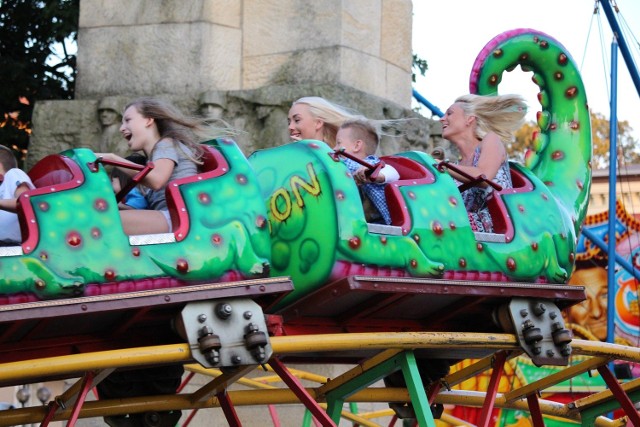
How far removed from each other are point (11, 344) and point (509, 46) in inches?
127

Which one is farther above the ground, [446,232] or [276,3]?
[276,3]

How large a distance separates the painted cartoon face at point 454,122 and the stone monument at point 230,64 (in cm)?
167

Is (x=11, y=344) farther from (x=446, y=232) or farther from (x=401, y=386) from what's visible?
(x=401, y=386)

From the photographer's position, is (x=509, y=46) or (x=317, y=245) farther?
(x=509, y=46)

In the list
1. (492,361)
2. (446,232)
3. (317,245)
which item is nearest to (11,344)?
(317,245)

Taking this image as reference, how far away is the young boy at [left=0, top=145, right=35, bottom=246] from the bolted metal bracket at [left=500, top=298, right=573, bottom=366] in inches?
86.8

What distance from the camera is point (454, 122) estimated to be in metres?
7.25

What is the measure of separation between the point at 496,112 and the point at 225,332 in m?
2.37

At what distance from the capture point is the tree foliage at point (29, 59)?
1064cm

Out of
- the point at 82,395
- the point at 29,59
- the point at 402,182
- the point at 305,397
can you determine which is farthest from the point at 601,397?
the point at 29,59

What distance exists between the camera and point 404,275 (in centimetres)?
602

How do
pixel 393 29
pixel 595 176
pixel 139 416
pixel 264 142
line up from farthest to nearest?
pixel 595 176
pixel 393 29
pixel 264 142
pixel 139 416

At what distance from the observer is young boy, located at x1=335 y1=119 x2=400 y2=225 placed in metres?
6.32

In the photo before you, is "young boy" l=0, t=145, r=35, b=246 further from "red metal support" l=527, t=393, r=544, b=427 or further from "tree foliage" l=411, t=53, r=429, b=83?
"tree foliage" l=411, t=53, r=429, b=83
